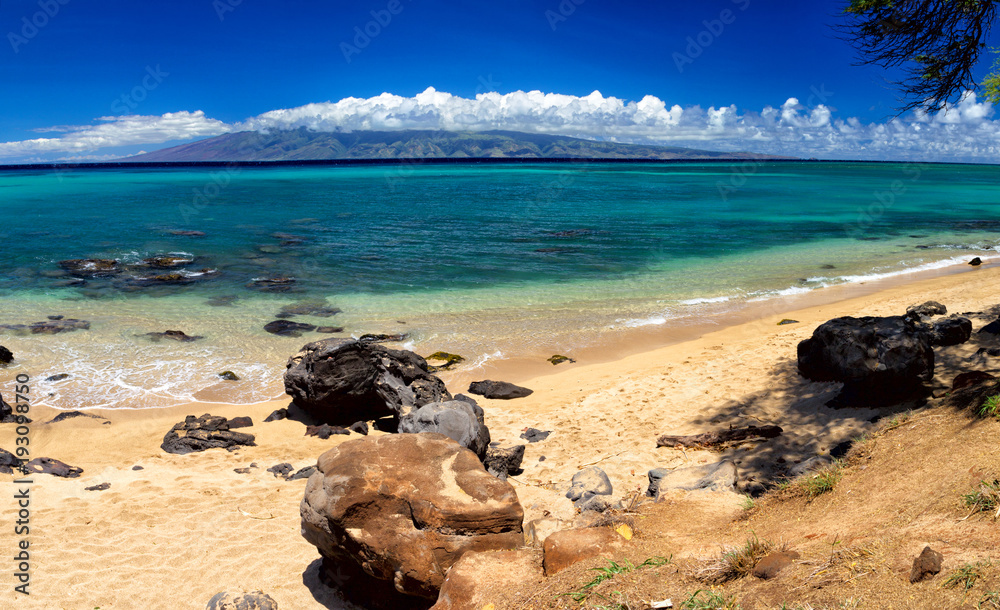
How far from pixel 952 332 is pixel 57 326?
868 inches

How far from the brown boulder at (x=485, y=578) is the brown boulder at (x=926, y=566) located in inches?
98.8

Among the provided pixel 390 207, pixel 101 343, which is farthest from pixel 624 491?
pixel 390 207

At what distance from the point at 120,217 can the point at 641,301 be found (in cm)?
4572

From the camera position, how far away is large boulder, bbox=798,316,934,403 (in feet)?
27.0

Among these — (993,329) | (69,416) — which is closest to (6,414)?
(69,416)

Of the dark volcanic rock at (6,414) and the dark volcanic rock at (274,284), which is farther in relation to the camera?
the dark volcanic rock at (274,284)

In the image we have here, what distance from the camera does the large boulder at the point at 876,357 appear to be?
27.0 feet

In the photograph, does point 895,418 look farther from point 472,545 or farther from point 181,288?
point 181,288

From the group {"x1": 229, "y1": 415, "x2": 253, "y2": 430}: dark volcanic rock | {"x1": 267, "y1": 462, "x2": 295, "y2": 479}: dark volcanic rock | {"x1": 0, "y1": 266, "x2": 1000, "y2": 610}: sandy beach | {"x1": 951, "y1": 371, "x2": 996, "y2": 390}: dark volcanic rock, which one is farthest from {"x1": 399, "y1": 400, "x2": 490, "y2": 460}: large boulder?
{"x1": 951, "y1": 371, "x2": 996, "y2": 390}: dark volcanic rock

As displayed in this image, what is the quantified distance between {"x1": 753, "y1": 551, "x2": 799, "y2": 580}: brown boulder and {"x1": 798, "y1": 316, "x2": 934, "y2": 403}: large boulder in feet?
18.6

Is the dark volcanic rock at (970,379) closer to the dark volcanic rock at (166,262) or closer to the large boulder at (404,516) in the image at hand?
the large boulder at (404,516)

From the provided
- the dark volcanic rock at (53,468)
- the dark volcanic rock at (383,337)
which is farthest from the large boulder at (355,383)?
the dark volcanic rock at (383,337)

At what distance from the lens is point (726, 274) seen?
963 inches

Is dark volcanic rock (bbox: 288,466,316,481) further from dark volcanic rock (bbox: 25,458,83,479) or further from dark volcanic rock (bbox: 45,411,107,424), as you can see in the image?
dark volcanic rock (bbox: 45,411,107,424)
